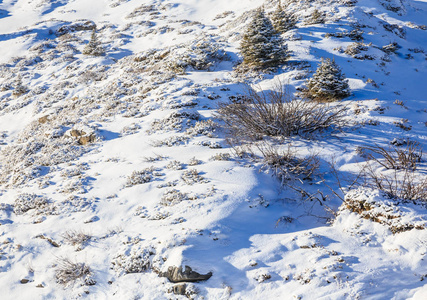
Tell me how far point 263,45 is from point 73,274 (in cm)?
1218

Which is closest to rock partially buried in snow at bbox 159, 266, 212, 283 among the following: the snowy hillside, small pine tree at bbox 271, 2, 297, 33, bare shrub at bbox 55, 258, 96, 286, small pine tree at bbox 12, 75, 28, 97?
the snowy hillside

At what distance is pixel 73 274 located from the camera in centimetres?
461

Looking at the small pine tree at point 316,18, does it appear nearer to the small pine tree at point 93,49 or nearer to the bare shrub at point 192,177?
the small pine tree at point 93,49

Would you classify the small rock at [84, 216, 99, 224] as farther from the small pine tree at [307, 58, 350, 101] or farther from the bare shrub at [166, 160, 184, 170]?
the small pine tree at [307, 58, 350, 101]

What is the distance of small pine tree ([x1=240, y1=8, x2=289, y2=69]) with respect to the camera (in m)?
13.3

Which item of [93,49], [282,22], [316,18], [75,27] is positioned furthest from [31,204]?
[75,27]

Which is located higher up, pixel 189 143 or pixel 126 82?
pixel 126 82

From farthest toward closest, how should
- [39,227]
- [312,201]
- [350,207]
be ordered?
1. [39,227]
2. [312,201]
3. [350,207]

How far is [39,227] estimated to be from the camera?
20.0 ft

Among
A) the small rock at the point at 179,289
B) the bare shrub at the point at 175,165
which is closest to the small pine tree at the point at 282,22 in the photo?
the bare shrub at the point at 175,165

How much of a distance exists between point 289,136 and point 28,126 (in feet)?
39.9

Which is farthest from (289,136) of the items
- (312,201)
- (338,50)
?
(338,50)

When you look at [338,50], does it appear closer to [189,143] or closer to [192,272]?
[189,143]

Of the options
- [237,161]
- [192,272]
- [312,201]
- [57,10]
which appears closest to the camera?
[192,272]
